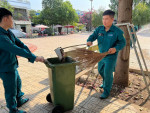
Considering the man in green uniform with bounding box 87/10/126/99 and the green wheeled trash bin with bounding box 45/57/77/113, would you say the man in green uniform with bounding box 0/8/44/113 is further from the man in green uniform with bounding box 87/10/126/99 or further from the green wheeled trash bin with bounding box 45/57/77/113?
the man in green uniform with bounding box 87/10/126/99

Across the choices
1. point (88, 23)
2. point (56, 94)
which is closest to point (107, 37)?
point (56, 94)

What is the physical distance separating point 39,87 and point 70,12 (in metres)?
28.6

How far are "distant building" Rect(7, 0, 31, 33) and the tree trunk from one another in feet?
110

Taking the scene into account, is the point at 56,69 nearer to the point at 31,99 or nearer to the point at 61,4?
the point at 31,99

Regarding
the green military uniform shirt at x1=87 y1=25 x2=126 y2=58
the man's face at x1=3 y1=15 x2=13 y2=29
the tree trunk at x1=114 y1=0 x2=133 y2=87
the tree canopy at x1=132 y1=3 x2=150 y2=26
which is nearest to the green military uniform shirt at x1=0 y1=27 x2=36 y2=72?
the man's face at x1=3 y1=15 x2=13 y2=29

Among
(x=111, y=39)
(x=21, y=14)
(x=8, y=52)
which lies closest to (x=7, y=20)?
(x=8, y=52)

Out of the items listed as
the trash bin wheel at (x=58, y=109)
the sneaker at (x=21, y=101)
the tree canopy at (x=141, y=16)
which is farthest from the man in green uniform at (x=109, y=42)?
the tree canopy at (x=141, y=16)

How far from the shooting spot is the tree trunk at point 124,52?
10.4 ft

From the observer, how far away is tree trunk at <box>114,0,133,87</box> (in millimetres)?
3158

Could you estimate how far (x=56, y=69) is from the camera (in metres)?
2.04

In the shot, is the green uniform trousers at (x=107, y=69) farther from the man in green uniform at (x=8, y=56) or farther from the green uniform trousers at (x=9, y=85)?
the green uniform trousers at (x=9, y=85)

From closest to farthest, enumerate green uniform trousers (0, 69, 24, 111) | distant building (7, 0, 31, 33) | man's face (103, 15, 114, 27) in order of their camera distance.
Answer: green uniform trousers (0, 69, 24, 111) → man's face (103, 15, 114, 27) → distant building (7, 0, 31, 33)

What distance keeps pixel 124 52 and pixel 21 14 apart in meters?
37.4

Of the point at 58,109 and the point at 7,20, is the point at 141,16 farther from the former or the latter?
the point at 7,20
